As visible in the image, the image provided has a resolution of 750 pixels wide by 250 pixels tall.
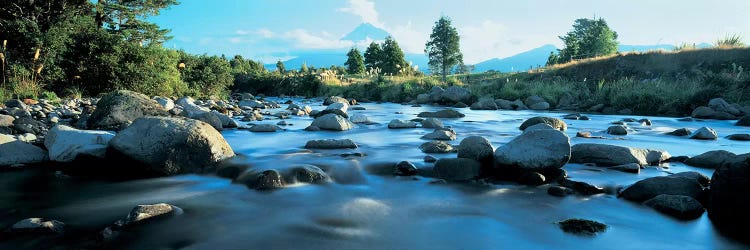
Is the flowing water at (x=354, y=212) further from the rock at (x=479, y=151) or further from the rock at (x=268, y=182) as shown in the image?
the rock at (x=479, y=151)

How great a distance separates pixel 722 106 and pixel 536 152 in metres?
12.5

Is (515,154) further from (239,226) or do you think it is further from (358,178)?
(239,226)

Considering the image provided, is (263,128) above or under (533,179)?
above

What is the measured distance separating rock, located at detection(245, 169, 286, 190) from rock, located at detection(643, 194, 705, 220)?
318cm

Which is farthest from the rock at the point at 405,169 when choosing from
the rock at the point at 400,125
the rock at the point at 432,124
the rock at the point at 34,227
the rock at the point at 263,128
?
the rock at the point at 400,125

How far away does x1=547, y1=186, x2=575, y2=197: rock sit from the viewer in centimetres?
409

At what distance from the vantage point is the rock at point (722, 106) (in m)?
13.4

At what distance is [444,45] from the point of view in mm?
57125

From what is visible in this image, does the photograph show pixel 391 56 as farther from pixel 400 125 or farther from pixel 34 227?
pixel 34 227

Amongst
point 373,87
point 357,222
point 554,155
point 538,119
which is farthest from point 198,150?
point 373,87

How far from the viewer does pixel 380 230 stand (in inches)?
130

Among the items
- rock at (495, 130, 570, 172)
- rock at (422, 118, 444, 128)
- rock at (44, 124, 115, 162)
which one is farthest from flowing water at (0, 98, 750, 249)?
rock at (422, 118, 444, 128)

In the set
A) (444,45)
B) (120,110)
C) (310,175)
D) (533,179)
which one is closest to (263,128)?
(120,110)

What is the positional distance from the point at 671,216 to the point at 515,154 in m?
1.49
